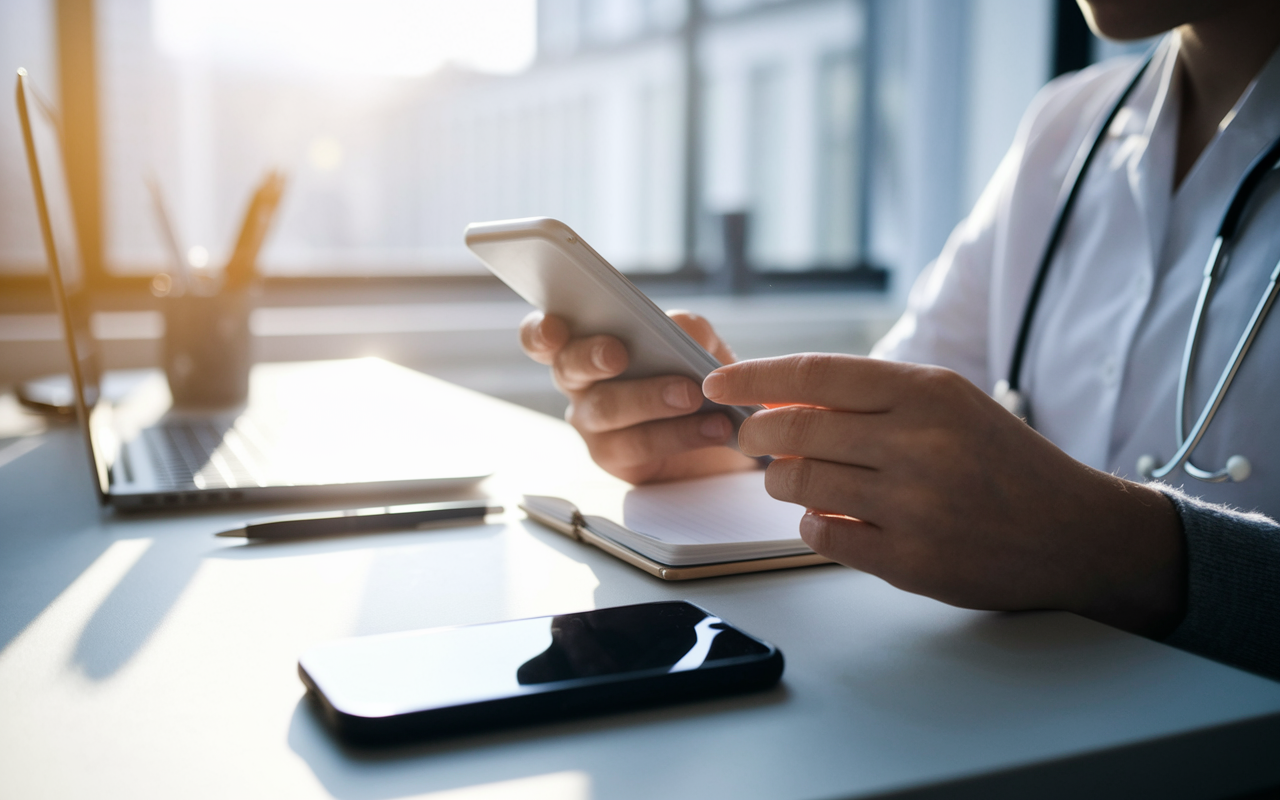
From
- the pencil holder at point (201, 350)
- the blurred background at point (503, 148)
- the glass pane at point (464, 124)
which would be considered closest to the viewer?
the pencil holder at point (201, 350)

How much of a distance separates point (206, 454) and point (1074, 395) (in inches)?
32.1

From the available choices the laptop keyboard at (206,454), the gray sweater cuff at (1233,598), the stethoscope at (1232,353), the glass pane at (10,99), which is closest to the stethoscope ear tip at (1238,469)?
the stethoscope at (1232,353)

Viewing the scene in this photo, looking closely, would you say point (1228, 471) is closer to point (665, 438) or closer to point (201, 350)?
point (665, 438)

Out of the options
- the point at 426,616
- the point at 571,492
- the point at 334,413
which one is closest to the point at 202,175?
the point at 334,413

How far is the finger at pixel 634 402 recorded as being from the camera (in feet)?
2.21

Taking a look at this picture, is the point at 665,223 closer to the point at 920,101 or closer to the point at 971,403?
the point at 920,101

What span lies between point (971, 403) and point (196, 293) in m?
1.03

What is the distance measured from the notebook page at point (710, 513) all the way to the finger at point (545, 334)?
130mm

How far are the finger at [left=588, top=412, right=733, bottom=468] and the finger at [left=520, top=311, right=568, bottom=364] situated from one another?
0.08 metres

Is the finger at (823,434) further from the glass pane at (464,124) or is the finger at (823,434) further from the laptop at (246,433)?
the glass pane at (464,124)

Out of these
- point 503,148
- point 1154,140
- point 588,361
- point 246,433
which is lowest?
point 246,433

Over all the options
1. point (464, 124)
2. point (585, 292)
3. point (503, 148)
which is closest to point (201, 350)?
point (585, 292)

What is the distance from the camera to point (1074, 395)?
898 mm

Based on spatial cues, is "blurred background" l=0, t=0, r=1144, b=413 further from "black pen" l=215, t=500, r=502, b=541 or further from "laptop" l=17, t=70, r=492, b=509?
"black pen" l=215, t=500, r=502, b=541
